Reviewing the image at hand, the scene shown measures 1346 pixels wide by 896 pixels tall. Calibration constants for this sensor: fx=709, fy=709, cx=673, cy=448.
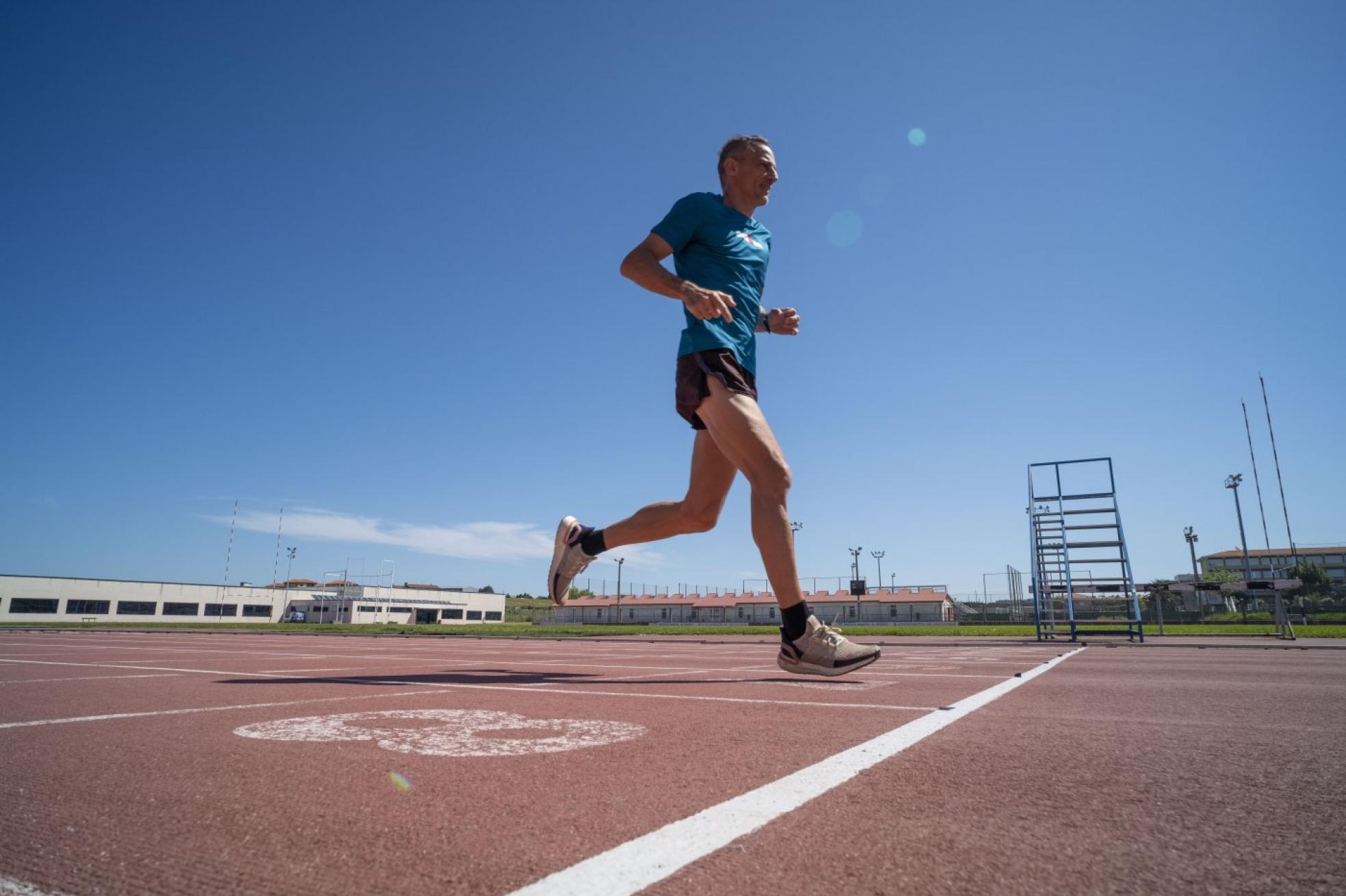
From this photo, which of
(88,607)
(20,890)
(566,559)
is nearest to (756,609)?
(88,607)

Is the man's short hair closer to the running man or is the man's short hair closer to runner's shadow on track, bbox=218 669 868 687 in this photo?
the running man

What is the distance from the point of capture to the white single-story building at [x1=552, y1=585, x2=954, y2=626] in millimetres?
73750

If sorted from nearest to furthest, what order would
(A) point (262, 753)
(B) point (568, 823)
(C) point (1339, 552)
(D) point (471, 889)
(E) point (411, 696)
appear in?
1. (D) point (471, 889)
2. (B) point (568, 823)
3. (A) point (262, 753)
4. (E) point (411, 696)
5. (C) point (1339, 552)

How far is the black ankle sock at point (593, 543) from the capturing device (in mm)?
4695

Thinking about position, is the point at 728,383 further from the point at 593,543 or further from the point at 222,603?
the point at 222,603

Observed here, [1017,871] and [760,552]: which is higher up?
[760,552]

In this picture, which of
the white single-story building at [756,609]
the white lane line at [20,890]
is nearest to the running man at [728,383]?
the white lane line at [20,890]

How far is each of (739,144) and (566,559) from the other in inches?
113

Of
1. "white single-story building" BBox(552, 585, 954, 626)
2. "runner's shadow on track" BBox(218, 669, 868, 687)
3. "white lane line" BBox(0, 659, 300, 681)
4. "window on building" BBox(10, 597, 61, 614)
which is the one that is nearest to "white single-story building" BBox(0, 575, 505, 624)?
"window on building" BBox(10, 597, 61, 614)

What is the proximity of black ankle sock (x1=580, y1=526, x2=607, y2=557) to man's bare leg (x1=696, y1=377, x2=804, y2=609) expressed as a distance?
1454 mm

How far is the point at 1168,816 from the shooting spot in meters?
1.18

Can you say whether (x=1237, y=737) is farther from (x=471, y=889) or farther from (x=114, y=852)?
(x=114, y=852)

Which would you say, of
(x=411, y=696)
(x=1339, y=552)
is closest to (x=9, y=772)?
(x=411, y=696)

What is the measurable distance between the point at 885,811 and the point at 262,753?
146cm
